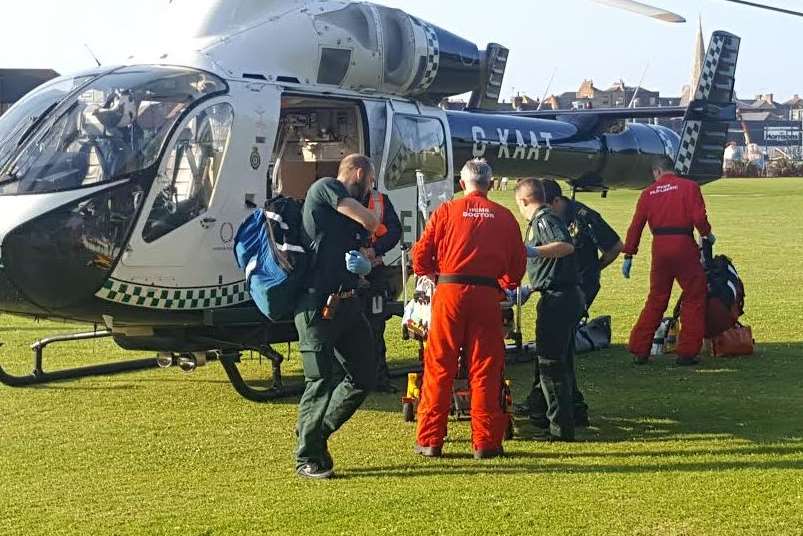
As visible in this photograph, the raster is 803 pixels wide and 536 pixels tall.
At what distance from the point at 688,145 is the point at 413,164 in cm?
479

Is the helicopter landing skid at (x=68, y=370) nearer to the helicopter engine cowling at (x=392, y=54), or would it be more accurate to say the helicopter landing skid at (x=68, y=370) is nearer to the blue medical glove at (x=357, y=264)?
the helicopter engine cowling at (x=392, y=54)

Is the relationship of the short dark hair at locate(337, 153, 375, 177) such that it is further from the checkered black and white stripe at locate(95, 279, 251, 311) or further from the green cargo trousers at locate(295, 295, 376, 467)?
the checkered black and white stripe at locate(95, 279, 251, 311)

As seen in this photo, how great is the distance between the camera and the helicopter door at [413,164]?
9.50 metres

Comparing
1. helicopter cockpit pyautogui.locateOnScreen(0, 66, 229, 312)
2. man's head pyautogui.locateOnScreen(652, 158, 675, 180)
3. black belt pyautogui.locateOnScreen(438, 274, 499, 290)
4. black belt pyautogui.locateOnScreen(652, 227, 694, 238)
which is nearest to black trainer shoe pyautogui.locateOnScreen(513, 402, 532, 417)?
black belt pyautogui.locateOnScreen(438, 274, 499, 290)

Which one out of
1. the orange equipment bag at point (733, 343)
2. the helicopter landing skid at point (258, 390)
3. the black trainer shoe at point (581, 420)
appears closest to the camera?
the black trainer shoe at point (581, 420)

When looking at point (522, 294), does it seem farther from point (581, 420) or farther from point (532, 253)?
point (581, 420)

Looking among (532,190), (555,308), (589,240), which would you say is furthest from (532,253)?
(589,240)

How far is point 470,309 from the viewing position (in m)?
6.69

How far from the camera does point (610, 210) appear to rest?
115ft

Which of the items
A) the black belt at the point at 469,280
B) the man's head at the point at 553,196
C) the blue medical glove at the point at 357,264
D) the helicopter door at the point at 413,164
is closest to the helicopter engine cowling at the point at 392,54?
the helicopter door at the point at 413,164

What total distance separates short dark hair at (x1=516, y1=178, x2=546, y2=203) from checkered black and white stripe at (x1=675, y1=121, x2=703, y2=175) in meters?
6.13

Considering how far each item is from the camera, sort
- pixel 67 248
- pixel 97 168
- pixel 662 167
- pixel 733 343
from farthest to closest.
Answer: pixel 662 167
pixel 733 343
pixel 97 168
pixel 67 248

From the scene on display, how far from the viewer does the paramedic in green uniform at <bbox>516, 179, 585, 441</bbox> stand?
727 cm

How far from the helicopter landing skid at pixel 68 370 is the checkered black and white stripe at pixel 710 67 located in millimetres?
7046
